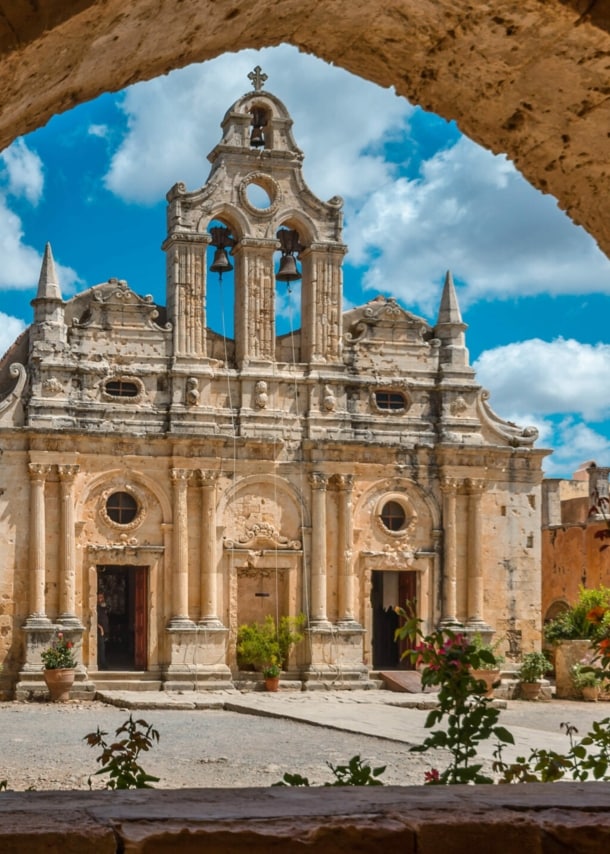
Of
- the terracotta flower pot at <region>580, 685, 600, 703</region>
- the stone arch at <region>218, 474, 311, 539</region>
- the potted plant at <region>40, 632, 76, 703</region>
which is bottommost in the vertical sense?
the terracotta flower pot at <region>580, 685, 600, 703</region>

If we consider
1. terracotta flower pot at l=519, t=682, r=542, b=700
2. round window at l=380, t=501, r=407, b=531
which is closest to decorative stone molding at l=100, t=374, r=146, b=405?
round window at l=380, t=501, r=407, b=531

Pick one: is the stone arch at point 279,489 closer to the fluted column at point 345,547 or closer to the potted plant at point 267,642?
the fluted column at point 345,547

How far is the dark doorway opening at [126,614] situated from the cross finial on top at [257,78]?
10163 millimetres

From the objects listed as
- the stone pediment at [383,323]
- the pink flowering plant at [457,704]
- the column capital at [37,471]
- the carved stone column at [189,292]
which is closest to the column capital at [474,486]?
the stone pediment at [383,323]

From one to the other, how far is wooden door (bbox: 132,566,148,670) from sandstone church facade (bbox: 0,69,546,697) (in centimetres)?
4

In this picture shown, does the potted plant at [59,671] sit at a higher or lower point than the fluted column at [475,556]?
lower

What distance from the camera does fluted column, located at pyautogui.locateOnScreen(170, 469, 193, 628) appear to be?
78.4ft

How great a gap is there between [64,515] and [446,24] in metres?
19.9

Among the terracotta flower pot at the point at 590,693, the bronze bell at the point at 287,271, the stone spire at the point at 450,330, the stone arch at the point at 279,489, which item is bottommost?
the terracotta flower pot at the point at 590,693

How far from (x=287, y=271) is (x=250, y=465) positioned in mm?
4037

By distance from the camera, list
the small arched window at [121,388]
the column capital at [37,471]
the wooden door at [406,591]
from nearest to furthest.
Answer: the column capital at [37,471] → the small arched window at [121,388] → the wooden door at [406,591]

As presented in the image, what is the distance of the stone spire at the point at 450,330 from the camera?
87.8 ft

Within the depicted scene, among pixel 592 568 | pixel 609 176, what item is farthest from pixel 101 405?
pixel 609 176

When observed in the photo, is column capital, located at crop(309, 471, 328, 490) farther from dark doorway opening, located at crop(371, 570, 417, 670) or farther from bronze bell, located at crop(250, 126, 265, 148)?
bronze bell, located at crop(250, 126, 265, 148)
